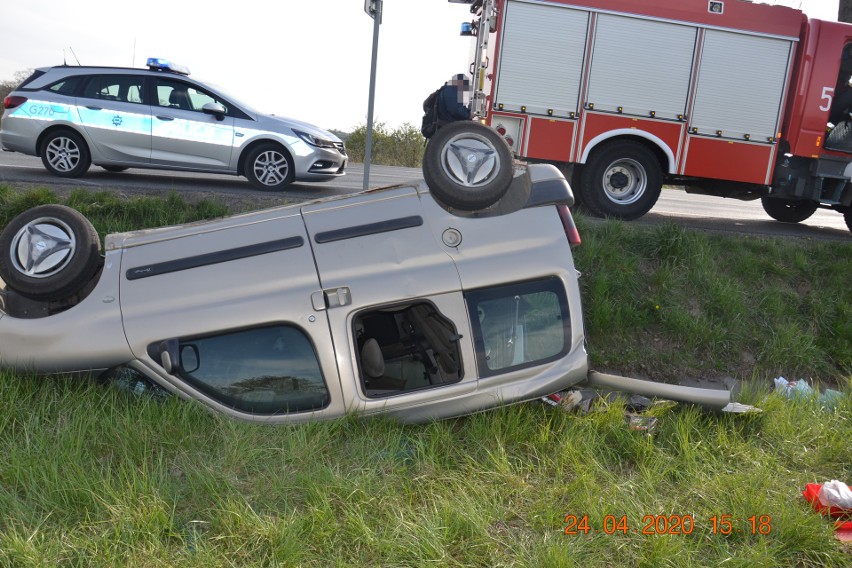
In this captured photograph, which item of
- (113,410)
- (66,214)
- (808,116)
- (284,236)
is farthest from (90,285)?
(808,116)

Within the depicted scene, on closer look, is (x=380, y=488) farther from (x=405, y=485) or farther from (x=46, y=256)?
(x=46, y=256)

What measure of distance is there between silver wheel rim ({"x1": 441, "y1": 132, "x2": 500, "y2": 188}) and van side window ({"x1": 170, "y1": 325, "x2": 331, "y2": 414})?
127 cm

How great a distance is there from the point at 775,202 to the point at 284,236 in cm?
1019

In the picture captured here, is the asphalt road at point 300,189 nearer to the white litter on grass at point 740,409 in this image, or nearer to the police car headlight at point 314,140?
the police car headlight at point 314,140

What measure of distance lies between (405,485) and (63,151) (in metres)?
8.03

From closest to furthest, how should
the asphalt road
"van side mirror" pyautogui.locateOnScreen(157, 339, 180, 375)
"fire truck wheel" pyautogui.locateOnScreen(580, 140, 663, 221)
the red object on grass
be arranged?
the red object on grass < "van side mirror" pyautogui.locateOnScreen(157, 339, 180, 375) < the asphalt road < "fire truck wheel" pyautogui.locateOnScreen(580, 140, 663, 221)

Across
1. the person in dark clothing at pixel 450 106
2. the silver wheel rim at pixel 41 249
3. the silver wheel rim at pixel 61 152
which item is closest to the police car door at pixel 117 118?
the silver wheel rim at pixel 61 152

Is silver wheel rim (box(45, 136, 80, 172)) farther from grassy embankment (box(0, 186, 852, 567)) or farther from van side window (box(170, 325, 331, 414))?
van side window (box(170, 325, 331, 414))

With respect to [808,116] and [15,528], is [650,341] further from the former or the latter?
[15,528]

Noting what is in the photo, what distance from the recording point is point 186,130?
9.65 metres

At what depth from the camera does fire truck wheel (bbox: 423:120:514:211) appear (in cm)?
424

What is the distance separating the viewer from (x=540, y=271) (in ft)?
13.6

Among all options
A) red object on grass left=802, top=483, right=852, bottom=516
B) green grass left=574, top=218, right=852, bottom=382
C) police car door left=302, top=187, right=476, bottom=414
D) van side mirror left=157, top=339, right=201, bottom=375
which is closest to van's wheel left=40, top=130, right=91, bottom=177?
green grass left=574, top=218, right=852, bottom=382

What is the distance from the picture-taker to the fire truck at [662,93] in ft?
30.2
